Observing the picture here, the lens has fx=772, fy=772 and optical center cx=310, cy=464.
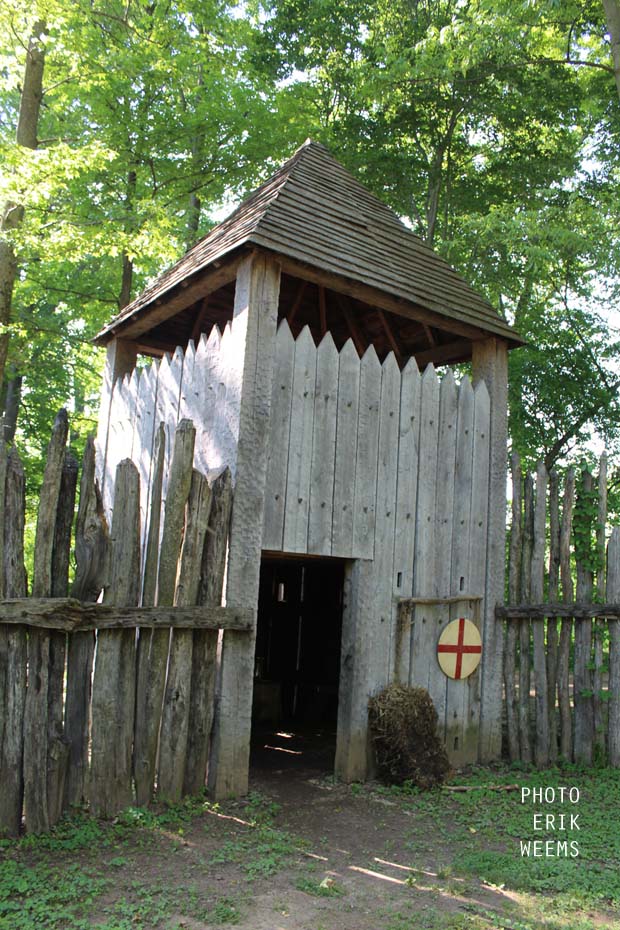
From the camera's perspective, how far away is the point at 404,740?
679 centimetres

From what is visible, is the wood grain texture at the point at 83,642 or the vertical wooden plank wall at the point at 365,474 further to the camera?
the vertical wooden plank wall at the point at 365,474

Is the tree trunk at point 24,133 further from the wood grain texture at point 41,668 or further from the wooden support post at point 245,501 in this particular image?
the wood grain texture at point 41,668

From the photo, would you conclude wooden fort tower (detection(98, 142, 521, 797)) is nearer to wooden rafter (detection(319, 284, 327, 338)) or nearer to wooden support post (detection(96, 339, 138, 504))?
wooden support post (detection(96, 339, 138, 504))

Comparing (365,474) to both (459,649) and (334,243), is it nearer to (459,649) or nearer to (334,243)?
(459,649)

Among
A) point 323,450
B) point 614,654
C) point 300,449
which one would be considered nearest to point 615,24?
point 323,450

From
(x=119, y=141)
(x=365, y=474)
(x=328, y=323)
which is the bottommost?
(x=365, y=474)

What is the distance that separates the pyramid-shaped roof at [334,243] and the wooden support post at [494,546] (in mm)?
374

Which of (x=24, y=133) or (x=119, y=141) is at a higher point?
(x=119, y=141)

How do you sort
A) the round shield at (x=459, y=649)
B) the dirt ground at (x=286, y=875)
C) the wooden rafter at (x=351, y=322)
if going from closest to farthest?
the dirt ground at (x=286, y=875) < the round shield at (x=459, y=649) < the wooden rafter at (x=351, y=322)

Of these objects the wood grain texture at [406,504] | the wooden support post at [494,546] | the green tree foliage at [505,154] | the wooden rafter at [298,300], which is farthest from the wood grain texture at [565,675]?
the green tree foliage at [505,154]

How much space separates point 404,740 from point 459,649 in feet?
4.02

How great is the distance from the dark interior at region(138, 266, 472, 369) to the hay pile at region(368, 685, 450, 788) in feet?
13.7

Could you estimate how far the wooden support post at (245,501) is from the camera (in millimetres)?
6020

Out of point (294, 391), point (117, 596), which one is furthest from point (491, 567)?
Result: point (117, 596)
